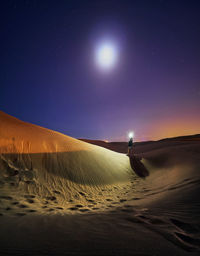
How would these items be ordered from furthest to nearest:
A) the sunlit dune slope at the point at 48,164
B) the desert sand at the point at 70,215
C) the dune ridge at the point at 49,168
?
the sunlit dune slope at the point at 48,164 → the dune ridge at the point at 49,168 → the desert sand at the point at 70,215

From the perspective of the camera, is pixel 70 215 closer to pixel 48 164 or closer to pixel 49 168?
pixel 49 168

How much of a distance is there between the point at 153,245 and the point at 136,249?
0.26 meters

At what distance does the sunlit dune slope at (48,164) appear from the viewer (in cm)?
405

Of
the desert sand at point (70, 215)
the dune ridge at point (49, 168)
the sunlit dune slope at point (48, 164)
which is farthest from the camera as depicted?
the sunlit dune slope at point (48, 164)

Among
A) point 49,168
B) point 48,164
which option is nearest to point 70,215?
point 49,168

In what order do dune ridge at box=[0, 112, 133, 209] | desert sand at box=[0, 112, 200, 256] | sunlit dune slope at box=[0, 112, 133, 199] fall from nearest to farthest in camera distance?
desert sand at box=[0, 112, 200, 256], dune ridge at box=[0, 112, 133, 209], sunlit dune slope at box=[0, 112, 133, 199]

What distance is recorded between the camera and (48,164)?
4887 mm

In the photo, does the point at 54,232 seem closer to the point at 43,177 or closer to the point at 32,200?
the point at 32,200

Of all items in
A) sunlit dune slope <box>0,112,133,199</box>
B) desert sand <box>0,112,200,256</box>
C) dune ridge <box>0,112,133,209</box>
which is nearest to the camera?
desert sand <box>0,112,200,256</box>

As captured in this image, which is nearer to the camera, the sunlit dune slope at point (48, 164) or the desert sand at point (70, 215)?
the desert sand at point (70, 215)

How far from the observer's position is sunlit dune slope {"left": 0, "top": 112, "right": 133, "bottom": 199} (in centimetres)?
Answer: 405

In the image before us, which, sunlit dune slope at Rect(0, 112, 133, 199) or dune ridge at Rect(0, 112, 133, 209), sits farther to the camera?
sunlit dune slope at Rect(0, 112, 133, 199)

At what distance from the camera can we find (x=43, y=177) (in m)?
4.27

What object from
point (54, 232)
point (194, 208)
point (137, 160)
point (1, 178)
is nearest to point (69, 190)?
point (1, 178)
